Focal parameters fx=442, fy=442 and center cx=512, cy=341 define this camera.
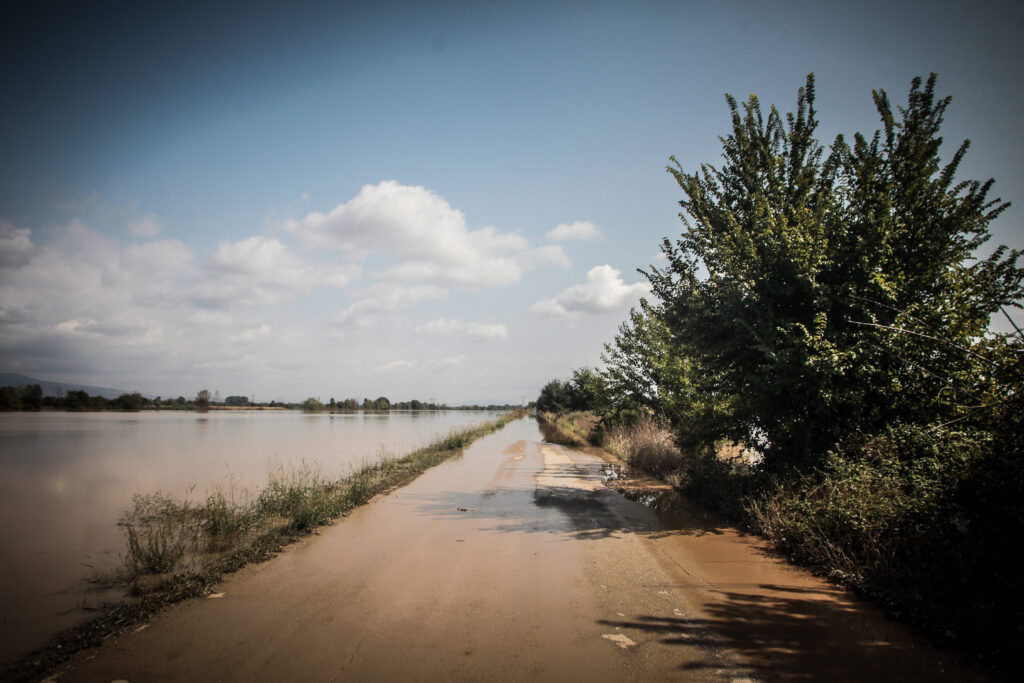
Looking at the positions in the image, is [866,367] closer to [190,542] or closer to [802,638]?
[802,638]

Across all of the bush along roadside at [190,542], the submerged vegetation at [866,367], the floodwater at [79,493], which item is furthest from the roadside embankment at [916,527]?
the floodwater at [79,493]

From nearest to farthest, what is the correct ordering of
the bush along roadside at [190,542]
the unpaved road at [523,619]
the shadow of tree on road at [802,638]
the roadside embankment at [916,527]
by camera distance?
the shadow of tree on road at [802,638] → the unpaved road at [523,619] → the roadside embankment at [916,527] → the bush along roadside at [190,542]

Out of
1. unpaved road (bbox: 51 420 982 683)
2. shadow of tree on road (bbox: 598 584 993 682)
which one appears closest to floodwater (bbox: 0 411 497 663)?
unpaved road (bbox: 51 420 982 683)

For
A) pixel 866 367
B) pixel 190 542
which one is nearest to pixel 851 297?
pixel 866 367

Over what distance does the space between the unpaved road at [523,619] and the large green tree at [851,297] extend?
102 inches

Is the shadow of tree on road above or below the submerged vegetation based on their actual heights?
below

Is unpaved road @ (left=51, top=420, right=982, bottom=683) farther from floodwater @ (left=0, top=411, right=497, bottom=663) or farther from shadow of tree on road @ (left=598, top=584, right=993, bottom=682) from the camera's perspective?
floodwater @ (left=0, top=411, right=497, bottom=663)

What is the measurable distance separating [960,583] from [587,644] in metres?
3.53

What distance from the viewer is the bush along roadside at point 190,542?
4496 mm

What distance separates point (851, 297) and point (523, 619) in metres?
6.65

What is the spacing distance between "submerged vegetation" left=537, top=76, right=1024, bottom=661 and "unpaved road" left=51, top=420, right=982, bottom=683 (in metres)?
0.77

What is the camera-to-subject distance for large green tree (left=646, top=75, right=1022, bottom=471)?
269 inches

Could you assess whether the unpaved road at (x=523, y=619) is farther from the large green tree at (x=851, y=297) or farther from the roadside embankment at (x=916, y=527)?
the large green tree at (x=851, y=297)

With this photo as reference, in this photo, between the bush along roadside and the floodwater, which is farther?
the floodwater
